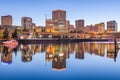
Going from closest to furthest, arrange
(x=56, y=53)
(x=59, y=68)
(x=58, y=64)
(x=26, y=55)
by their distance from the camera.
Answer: (x=59, y=68), (x=58, y=64), (x=26, y=55), (x=56, y=53)

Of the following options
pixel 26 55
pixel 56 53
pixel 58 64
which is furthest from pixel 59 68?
pixel 56 53

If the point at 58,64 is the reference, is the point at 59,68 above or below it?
above

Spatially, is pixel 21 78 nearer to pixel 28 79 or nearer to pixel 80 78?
pixel 28 79

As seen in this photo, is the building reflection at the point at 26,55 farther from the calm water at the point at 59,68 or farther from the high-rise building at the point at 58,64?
the high-rise building at the point at 58,64

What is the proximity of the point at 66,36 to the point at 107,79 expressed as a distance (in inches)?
6455

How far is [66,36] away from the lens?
7224 inches

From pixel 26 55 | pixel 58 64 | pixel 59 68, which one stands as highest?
pixel 59 68

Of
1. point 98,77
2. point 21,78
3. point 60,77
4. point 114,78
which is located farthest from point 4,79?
point 114,78

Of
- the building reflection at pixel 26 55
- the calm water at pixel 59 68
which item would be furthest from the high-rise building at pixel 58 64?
the building reflection at pixel 26 55

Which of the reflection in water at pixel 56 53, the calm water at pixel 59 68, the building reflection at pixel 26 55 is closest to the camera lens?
the calm water at pixel 59 68

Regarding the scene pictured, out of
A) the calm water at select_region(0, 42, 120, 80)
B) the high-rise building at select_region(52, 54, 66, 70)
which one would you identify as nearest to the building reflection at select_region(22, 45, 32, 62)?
the calm water at select_region(0, 42, 120, 80)

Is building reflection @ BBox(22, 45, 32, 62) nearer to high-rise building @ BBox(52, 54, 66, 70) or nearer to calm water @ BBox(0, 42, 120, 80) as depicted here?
calm water @ BBox(0, 42, 120, 80)

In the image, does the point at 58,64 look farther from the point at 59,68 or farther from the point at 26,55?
the point at 26,55

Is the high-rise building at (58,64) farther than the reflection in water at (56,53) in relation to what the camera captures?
No
